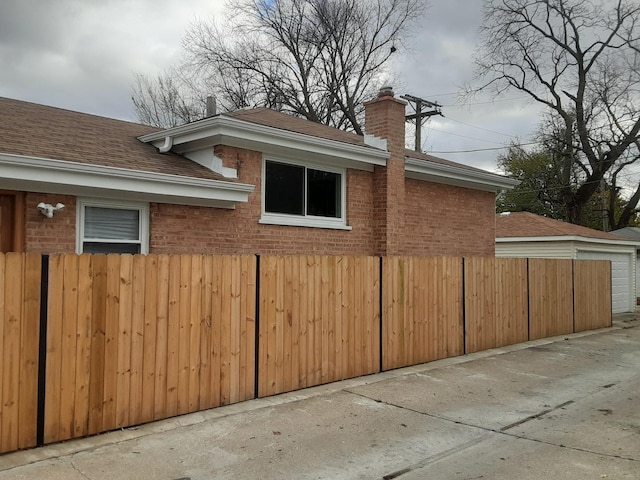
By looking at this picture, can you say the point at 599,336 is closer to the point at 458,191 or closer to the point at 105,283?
the point at 458,191

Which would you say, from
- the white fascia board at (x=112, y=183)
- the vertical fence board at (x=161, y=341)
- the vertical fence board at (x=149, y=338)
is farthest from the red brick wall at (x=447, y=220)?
the vertical fence board at (x=149, y=338)

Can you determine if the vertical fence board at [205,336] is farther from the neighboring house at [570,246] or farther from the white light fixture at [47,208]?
the neighboring house at [570,246]

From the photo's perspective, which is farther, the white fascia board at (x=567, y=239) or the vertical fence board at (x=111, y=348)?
the white fascia board at (x=567, y=239)

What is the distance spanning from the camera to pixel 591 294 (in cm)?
1441

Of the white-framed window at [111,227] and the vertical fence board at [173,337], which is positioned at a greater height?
the white-framed window at [111,227]

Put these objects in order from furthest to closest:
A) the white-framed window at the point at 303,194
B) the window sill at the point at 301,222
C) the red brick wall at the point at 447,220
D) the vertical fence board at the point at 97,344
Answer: the red brick wall at the point at 447,220 < the white-framed window at the point at 303,194 < the window sill at the point at 301,222 < the vertical fence board at the point at 97,344

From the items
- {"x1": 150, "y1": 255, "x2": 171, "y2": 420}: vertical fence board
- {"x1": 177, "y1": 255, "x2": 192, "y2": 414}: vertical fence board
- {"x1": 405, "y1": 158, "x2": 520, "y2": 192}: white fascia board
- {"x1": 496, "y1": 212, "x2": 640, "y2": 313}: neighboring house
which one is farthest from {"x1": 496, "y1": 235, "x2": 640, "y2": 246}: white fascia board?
{"x1": 150, "y1": 255, "x2": 171, "y2": 420}: vertical fence board

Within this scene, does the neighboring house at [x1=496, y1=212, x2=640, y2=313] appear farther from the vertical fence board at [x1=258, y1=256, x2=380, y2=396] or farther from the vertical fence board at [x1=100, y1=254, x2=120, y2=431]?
the vertical fence board at [x1=100, y1=254, x2=120, y2=431]

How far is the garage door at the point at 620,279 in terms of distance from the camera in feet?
65.7

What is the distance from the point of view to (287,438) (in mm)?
5434

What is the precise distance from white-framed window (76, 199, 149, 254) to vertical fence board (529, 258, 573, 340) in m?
8.09

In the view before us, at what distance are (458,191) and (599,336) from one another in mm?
4856

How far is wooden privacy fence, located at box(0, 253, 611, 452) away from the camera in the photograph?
4984mm

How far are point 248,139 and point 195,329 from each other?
3.95 meters
